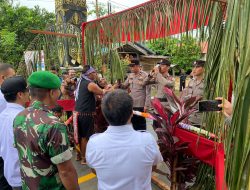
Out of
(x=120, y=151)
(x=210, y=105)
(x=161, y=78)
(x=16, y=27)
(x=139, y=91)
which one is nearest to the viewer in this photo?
(x=120, y=151)

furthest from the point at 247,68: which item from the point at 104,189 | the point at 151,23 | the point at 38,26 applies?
the point at 38,26

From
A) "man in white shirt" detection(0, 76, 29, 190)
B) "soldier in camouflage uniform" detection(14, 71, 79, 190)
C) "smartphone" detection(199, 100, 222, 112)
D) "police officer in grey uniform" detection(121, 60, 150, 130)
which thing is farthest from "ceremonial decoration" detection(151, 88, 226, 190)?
"police officer in grey uniform" detection(121, 60, 150, 130)

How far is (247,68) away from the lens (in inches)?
37.9

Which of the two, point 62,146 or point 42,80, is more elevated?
point 42,80

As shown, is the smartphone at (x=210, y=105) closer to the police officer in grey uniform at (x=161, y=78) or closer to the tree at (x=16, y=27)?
the police officer in grey uniform at (x=161, y=78)

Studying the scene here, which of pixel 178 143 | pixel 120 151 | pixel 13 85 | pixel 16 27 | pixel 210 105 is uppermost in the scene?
pixel 16 27

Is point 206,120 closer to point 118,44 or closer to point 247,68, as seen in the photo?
point 247,68

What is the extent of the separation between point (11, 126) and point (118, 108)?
1063 millimetres

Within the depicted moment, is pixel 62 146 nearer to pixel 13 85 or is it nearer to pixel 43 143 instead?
pixel 43 143

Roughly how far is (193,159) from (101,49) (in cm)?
242

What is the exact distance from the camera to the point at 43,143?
1529mm

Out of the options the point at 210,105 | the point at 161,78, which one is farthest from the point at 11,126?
the point at 161,78

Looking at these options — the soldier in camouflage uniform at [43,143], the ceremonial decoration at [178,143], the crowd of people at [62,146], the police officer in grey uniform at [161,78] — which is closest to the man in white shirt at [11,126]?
the crowd of people at [62,146]

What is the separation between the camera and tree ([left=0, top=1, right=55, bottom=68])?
8734mm
